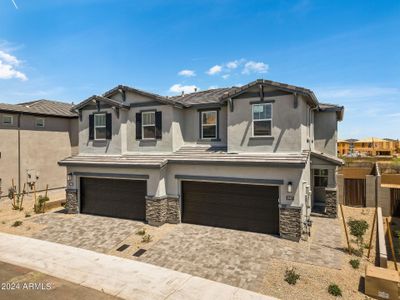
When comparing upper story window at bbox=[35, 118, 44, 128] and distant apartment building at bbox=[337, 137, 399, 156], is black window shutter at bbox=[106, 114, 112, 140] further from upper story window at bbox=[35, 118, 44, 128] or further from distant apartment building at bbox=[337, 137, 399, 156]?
distant apartment building at bbox=[337, 137, 399, 156]

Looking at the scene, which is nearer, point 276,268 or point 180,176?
point 276,268

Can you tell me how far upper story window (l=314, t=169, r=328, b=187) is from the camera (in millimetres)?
16620

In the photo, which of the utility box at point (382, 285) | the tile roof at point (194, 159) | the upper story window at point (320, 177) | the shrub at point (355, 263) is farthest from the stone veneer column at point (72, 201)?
the upper story window at point (320, 177)

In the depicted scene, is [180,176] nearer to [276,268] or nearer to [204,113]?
[204,113]

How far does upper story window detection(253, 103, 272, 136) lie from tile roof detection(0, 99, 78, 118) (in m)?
18.8

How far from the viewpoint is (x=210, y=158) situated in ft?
42.2

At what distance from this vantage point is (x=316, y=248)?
1054cm

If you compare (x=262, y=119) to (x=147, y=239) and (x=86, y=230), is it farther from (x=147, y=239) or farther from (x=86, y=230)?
(x=86, y=230)

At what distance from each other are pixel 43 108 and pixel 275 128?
72.3 feet

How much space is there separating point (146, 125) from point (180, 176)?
153 inches

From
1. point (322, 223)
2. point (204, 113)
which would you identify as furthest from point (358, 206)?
point (204, 113)

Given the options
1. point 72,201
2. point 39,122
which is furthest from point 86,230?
point 39,122

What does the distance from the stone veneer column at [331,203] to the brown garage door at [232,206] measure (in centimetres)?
493

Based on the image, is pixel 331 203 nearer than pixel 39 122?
Yes
